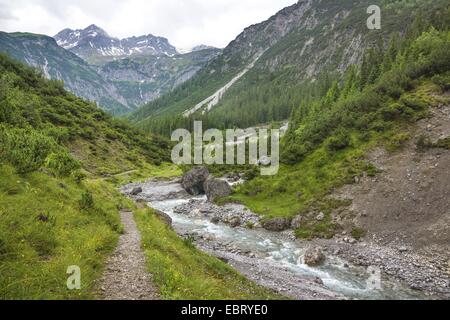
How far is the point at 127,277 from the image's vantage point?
12.2m

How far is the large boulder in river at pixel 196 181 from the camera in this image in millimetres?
67375

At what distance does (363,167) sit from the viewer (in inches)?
1750

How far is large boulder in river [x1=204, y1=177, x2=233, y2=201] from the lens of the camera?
183 ft

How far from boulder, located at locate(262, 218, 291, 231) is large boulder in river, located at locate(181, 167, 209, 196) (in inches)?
1087

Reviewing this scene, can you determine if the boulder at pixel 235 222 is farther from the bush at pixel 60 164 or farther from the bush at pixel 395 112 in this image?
the bush at pixel 395 112

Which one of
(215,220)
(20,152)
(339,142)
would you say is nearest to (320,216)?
(215,220)

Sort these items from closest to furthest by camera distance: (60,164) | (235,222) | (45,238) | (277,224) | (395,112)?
(45,238) < (60,164) < (277,224) < (235,222) < (395,112)

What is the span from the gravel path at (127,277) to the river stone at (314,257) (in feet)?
60.2

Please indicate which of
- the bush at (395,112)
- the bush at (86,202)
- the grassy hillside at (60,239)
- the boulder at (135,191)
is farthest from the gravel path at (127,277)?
the boulder at (135,191)

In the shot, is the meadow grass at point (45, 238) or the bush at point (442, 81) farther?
the bush at point (442, 81)

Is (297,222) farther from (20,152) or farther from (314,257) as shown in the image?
(20,152)

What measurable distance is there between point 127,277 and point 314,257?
842 inches

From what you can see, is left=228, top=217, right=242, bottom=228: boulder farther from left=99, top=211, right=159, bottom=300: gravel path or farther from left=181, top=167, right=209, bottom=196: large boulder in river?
left=99, top=211, right=159, bottom=300: gravel path
